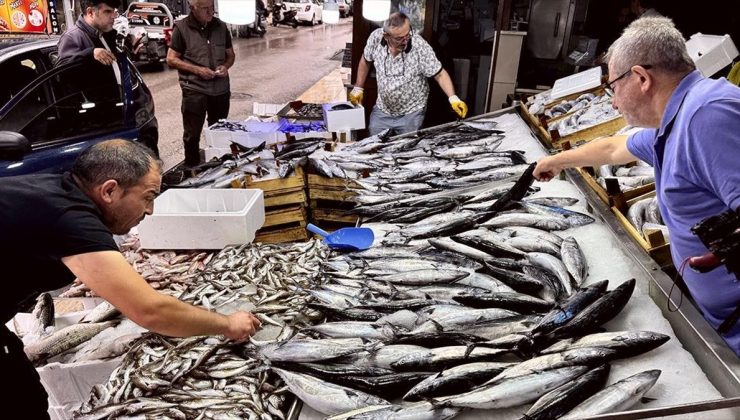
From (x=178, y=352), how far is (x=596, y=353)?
1.99m

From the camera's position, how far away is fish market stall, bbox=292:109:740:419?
1.83m

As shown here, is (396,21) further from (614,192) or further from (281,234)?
(614,192)

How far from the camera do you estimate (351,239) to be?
3.49 m

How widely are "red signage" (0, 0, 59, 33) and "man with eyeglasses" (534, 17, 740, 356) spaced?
14830 millimetres

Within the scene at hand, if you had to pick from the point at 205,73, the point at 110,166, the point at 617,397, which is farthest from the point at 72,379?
the point at 205,73

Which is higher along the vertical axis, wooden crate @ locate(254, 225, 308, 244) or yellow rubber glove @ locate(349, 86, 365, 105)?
yellow rubber glove @ locate(349, 86, 365, 105)

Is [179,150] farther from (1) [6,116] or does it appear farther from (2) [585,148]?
(2) [585,148]

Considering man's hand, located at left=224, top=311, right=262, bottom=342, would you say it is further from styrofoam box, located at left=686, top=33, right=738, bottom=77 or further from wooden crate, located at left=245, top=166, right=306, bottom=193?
styrofoam box, located at left=686, top=33, right=738, bottom=77

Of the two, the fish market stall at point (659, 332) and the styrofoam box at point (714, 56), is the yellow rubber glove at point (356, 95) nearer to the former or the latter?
the styrofoam box at point (714, 56)

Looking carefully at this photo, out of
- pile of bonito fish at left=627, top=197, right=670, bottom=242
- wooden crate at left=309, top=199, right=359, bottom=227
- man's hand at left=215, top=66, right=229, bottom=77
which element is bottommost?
wooden crate at left=309, top=199, right=359, bottom=227

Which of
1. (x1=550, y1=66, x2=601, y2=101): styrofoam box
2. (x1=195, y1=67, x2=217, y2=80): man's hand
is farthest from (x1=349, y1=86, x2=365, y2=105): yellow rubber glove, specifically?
(x1=550, y1=66, x2=601, y2=101): styrofoam box

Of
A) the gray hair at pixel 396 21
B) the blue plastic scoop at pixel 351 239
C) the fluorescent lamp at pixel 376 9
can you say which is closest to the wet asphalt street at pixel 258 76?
the fluorescent lamp at pixel 376 9

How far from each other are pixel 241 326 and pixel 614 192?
95.5 inches

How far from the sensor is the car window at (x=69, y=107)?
5.29m
